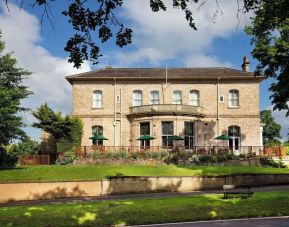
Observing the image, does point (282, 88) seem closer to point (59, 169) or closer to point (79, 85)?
point (59, 169)

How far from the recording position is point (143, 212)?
19.0 metres

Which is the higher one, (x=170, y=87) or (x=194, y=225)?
(x=170, y=87)

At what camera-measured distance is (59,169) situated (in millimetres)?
32625

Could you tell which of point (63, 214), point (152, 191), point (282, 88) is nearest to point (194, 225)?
point (63, 214)

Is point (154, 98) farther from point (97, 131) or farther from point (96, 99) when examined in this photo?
point (97, 131)

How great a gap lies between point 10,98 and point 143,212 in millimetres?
21884

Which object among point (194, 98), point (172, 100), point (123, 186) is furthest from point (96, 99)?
point (123, 186)

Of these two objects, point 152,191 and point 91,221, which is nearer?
point 91,221

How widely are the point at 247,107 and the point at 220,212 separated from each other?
102ft

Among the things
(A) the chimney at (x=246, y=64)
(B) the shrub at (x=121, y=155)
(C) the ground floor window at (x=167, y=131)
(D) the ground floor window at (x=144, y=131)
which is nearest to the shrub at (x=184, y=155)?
(B) the shrub at (x=121, y=155)

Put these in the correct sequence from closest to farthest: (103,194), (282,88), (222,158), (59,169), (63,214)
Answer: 1. (63,214)
2. (103,194)
3. (59,169)
4. (282,88)
5. (222,158)

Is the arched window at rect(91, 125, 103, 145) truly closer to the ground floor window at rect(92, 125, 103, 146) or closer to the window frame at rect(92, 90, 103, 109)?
the ground floor window at rect(92, 125, 103, 146)

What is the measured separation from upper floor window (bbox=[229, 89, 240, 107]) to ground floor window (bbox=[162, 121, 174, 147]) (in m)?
7.98

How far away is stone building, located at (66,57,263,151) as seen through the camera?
1889 inches
